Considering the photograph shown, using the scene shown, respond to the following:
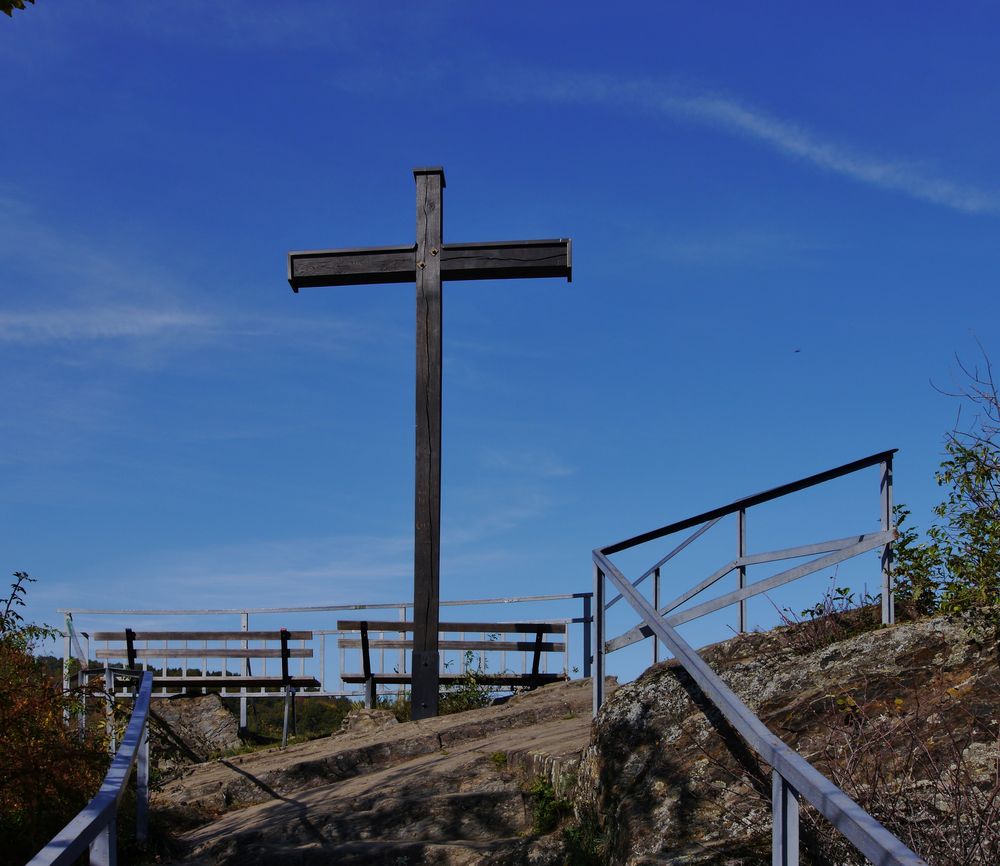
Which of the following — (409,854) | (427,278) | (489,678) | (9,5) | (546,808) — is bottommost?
(409,854)

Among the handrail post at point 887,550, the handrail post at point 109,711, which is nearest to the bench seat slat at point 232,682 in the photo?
the handrail post at point 109,711

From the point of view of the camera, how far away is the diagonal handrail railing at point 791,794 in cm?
302

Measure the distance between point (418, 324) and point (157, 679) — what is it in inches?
309

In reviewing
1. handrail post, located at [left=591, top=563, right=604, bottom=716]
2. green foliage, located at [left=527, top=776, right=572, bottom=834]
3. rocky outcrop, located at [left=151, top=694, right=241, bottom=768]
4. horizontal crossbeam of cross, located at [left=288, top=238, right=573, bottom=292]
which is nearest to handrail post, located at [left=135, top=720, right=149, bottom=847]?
green foliage, located at [left=527, top=776, right=572, bottom=834]

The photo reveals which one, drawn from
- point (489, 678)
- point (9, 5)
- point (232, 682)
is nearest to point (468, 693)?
point (489, 678)

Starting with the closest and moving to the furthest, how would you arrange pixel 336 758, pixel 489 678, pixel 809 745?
pixel 809 745, pixel 336 758, pixel 489 678

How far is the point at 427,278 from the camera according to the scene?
12031 millimetres

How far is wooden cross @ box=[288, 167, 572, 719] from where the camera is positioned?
11539mm

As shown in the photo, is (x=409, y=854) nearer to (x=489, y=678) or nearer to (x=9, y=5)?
(x=9, y=5)

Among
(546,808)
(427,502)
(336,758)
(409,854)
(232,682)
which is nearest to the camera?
(409,854)

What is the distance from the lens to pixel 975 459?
288 inches

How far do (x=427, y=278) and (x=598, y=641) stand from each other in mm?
5623

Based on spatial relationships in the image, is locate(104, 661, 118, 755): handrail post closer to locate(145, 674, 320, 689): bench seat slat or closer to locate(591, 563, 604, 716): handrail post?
locate(591, 563, 604, 716): handrail post

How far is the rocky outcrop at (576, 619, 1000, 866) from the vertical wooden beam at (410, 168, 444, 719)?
4793 mm
